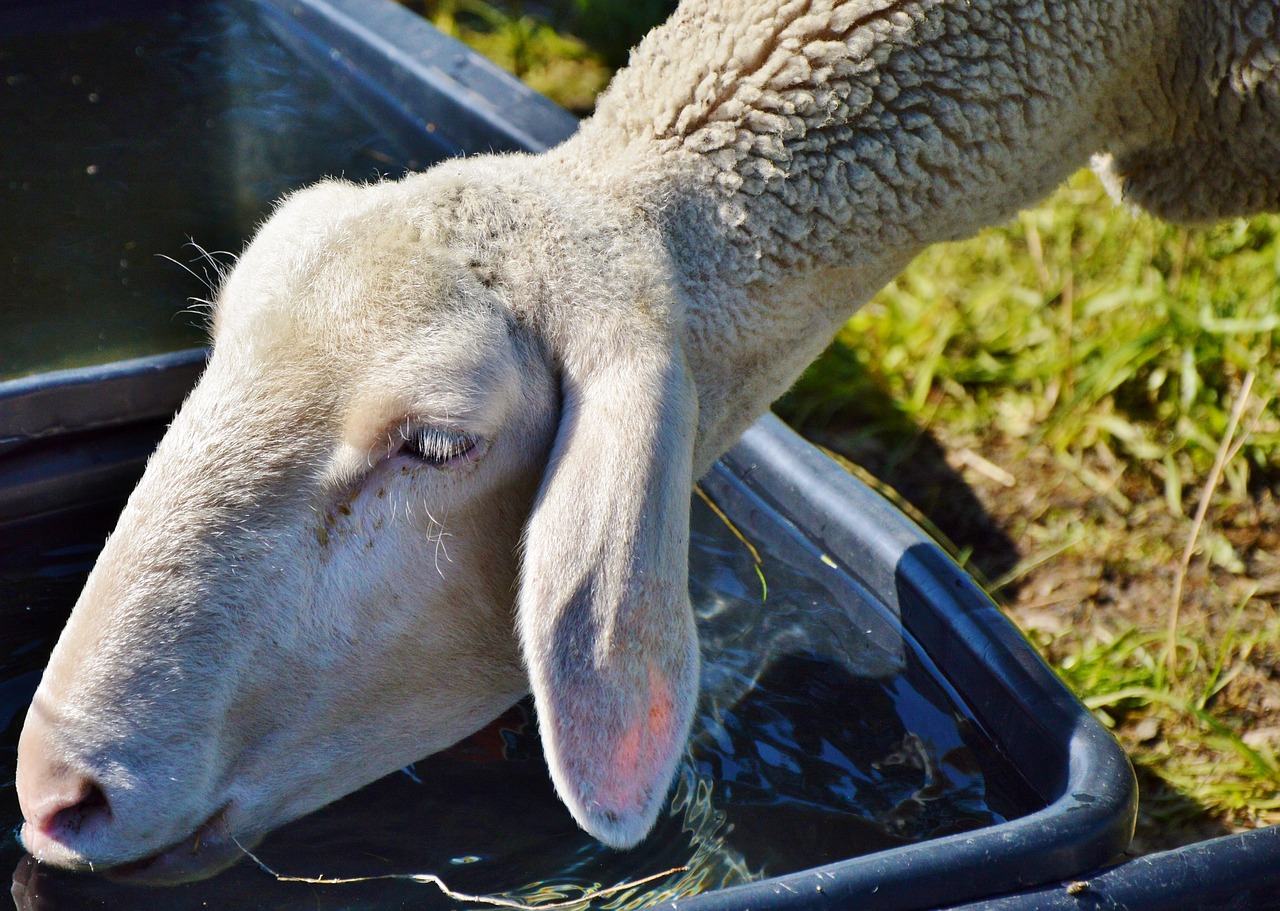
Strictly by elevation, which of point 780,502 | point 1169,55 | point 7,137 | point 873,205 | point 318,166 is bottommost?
point 7,137

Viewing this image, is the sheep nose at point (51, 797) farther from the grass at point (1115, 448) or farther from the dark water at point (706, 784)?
the grass at point (1115, 448)

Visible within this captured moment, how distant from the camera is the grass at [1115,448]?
129 inches

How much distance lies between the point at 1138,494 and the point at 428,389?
2.62 m

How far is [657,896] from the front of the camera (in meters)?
2.42

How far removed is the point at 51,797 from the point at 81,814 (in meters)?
0.06

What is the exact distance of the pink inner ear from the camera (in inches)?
79.2

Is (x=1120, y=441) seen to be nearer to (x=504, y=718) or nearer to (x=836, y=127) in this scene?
(x=836, y=127)

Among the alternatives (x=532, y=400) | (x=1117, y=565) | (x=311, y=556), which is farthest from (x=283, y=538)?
(x=1117, y=565)

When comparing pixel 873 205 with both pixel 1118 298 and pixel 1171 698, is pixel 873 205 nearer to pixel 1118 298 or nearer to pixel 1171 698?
pixel 1171 698

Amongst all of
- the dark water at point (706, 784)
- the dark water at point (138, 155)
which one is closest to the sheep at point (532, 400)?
the dark water at point (706, 784)

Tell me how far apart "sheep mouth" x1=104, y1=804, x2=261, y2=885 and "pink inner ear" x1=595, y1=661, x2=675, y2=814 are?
0.68 meters

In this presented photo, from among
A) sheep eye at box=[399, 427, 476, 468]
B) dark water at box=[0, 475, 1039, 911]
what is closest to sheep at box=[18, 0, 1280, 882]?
sheep eye at box=[399, 427, 476, 468]

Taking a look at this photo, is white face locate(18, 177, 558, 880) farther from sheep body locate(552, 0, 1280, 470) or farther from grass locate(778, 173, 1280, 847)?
grass locate(778, 173, 1280, 847)

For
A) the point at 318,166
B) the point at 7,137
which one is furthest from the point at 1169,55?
the point at 7,137
